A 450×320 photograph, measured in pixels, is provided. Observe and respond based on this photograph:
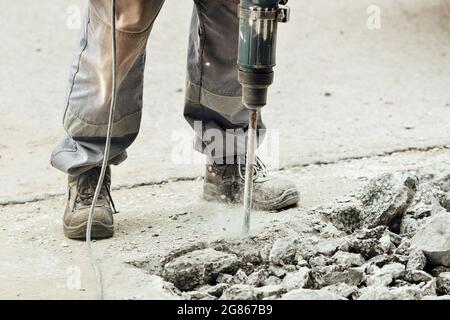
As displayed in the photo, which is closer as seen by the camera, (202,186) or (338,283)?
(338,283)

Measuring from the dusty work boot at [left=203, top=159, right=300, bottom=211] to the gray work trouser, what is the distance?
0.06 metres

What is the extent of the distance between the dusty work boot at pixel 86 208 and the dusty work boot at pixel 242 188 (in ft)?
1.32

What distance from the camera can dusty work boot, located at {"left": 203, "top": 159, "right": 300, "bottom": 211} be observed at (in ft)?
10.9

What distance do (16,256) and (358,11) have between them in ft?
11.8

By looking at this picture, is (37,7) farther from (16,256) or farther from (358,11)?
(16,256)

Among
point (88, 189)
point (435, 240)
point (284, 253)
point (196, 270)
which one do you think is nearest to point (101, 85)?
point (88, 189)

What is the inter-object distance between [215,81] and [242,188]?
419 mm

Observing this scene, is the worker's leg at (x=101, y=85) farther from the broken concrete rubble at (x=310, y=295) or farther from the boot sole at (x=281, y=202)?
the broken concrete rubble at (x=310, y=295)

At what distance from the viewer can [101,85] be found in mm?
2998

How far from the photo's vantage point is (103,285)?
266cm

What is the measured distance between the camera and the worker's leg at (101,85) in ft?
9.49

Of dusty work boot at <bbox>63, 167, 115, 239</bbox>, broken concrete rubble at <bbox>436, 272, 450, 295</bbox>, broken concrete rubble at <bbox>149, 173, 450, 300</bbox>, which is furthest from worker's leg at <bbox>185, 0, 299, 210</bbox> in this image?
broken concrete rubble at <bbox>436, 272, 450, 295</bbox>
